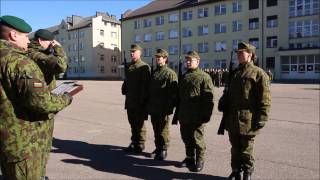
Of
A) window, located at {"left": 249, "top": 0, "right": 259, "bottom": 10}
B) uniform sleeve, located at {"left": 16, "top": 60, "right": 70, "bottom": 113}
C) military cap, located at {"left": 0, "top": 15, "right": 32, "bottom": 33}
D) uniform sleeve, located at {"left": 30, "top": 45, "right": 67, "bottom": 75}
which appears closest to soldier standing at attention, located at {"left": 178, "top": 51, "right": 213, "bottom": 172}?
uniform sleeve, located at {"left": 30, "top": 45, "right": 67, "bottom": 75}

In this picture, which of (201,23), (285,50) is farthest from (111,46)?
(285,50)

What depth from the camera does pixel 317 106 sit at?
16.1 metres

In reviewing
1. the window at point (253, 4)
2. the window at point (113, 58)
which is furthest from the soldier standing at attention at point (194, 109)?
the window at point (113, 58)

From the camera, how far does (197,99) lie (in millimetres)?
6531

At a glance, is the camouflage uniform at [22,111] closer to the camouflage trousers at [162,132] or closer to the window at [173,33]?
the camouflage trousers at [162,132]

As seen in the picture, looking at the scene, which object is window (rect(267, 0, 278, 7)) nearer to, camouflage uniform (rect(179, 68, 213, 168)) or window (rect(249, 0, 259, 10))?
window (rect(249, 0, 259, 10))

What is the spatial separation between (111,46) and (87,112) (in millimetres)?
73204

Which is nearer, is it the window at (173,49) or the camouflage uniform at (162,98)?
the camouflage uniform at (162,98)

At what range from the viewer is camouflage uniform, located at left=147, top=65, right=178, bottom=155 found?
7.32 m

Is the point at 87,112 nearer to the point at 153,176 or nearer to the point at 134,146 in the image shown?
the point at 134,146

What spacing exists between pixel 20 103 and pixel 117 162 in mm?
3855

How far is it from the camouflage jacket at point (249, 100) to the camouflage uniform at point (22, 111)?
271cm

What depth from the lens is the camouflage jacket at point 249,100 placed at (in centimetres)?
547

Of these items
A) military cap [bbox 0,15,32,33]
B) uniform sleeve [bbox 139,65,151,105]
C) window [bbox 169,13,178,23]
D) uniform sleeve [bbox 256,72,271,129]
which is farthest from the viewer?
window [bbox 169,13,178,23]
